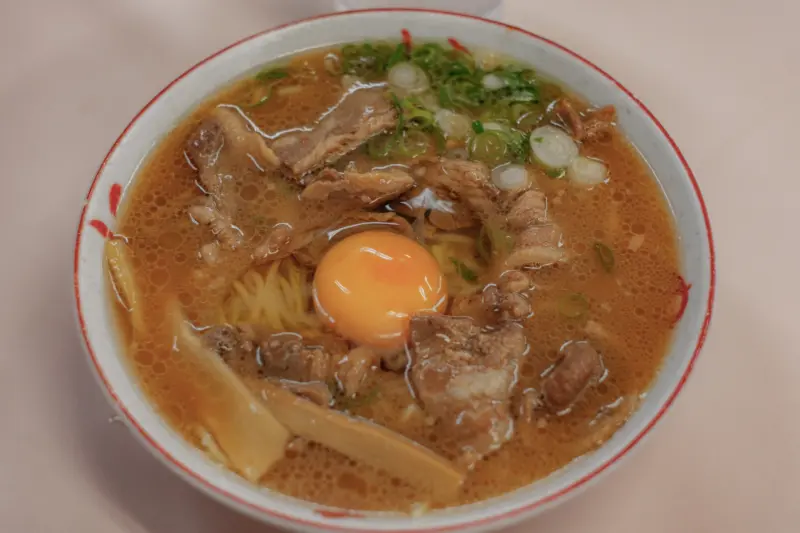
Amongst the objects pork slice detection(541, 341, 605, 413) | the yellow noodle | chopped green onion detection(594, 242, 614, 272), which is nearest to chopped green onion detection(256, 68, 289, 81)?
the yellow noodle

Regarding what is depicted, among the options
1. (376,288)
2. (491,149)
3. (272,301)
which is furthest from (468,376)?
(491,149)

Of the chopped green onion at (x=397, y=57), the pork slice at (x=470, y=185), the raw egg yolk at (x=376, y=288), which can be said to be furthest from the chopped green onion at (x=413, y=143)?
the raw egg yolk at (x=376, y=288)

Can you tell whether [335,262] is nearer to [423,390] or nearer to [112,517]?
[423,390]

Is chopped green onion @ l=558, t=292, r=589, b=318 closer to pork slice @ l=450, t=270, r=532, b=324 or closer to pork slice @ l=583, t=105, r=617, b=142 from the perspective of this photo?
pork slice @ l=450, t=270, r=532, b=324

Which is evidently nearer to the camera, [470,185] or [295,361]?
[295,361]

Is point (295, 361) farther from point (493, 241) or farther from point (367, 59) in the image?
point (367, 59)

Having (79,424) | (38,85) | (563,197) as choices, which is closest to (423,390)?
(563,197)
